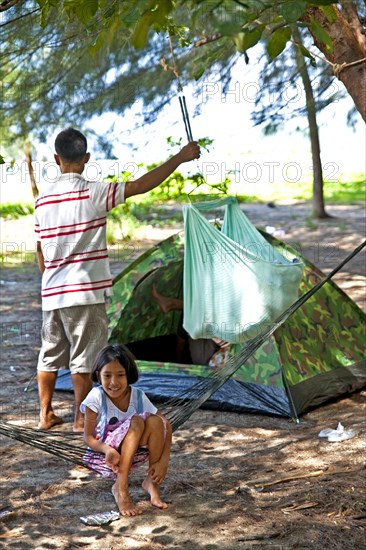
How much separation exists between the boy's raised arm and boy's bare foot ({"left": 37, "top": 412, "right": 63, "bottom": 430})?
40.6 inches

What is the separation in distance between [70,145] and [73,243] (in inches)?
14.8

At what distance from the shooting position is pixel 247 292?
12.4 feet

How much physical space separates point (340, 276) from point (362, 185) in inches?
A: 262

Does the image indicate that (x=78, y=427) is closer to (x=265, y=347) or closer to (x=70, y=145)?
(x=265, y=347)

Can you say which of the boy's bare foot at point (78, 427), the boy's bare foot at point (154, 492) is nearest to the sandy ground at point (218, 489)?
the boy's bare foot at point (154, 492)

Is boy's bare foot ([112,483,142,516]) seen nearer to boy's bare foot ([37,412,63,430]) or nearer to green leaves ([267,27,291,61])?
boy's bare foot ([37,412,63,430])

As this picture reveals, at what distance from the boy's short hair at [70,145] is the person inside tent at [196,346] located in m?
1.27

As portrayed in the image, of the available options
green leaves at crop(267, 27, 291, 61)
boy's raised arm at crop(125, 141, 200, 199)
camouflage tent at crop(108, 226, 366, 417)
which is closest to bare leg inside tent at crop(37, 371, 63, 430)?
camouflage tent at crop(108, 226, 366, 417)

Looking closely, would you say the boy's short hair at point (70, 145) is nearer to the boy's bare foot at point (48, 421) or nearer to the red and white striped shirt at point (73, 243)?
the red and white striped shirt at point (73, 243)

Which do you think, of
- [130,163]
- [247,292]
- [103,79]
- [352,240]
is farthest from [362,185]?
[247,292]

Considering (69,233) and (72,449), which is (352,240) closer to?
(69,233)

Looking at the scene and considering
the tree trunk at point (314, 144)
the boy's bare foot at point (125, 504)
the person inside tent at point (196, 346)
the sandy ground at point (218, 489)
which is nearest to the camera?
the sandy ground at point (218, 489)

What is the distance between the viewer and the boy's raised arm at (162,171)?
2.87 metres

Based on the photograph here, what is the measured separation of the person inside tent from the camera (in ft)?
13.5
